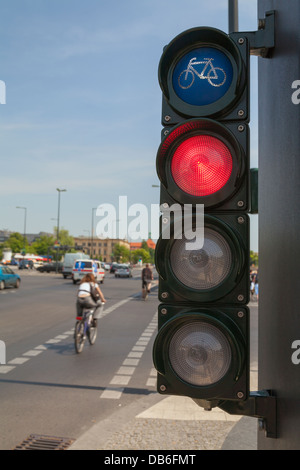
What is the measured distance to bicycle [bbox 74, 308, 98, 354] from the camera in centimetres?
978

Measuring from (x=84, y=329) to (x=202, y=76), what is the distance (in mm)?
8924

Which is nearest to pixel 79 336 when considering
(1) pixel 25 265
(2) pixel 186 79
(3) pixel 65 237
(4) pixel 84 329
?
(4) pixel 84 329

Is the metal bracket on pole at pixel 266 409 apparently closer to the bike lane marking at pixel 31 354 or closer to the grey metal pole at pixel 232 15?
the grey metal pole at pixel 232 15

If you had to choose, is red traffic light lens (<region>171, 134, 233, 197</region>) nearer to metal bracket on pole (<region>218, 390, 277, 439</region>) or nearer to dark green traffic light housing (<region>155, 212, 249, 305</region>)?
dark green traffic light housing (<region>155, 212, 249, 305</region>)

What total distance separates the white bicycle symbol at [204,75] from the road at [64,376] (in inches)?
165

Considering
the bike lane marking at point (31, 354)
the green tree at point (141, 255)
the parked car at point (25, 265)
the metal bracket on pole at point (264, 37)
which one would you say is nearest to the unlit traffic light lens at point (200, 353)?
the metal bracket on pole at point (264, 37)

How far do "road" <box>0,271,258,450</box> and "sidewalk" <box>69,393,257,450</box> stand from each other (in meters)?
0.07

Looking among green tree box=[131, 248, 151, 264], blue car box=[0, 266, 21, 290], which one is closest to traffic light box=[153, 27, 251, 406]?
blue car box=[0, 266, 21, 290]

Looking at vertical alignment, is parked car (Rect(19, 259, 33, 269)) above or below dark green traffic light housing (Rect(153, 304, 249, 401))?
below

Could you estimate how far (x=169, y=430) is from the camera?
502cm

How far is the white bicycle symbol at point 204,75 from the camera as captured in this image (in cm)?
177

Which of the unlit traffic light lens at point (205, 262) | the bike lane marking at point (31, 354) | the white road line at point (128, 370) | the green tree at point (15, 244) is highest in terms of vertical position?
the green tree at point (15, 244)

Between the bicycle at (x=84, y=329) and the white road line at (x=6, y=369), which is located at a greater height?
the bicycle at (x=84, y=329)

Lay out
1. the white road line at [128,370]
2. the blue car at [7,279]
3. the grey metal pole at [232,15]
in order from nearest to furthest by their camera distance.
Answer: the grey metal pole at [232,15]
the white road line at [128,370]
the blue car at [7,279]
